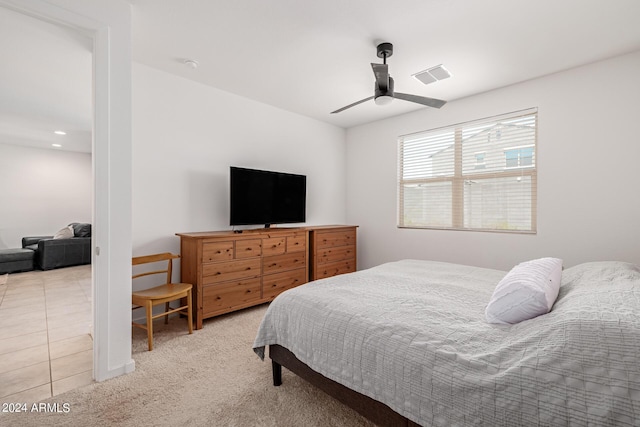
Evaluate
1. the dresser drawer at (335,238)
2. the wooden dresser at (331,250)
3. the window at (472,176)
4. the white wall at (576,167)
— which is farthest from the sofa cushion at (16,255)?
the white wall at (576,167)

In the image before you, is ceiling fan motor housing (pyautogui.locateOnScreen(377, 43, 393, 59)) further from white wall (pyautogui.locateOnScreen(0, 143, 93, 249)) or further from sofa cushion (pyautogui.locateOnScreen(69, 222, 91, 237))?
white wall (pyautogui.locateOnScreen(0, 143, 93, 249))

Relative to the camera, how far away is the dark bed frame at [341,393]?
1.29 metres

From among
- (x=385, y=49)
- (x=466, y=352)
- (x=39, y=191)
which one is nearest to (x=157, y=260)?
(x=466, y=352)

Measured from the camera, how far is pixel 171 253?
124 inches

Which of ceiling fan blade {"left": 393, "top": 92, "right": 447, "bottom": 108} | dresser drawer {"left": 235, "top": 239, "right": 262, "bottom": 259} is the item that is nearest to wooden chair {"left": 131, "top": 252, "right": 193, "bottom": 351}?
dresser drawer {"left": 235, "top": 239, "right": 262, "bottom": 259}

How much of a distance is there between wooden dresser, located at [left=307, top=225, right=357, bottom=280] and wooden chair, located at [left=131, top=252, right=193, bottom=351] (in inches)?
66.8

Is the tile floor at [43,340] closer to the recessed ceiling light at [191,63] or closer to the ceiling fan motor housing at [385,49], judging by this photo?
the recessed ceiling light at [191,63]

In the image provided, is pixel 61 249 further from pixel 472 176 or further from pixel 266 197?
pixel 472 176

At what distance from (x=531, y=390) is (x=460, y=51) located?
278 centimetres

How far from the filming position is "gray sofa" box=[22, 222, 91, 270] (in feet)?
18.1

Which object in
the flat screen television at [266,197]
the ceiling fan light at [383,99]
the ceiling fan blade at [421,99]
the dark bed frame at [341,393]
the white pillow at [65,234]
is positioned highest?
the ceiling fan blade at [421,99]

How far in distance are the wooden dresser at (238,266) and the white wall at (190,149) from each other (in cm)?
34

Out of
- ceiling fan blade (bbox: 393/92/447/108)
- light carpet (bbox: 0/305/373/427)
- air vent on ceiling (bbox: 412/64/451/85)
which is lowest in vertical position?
light carpet (bbox: 0/305/373/427)

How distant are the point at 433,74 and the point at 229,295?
3225mm
